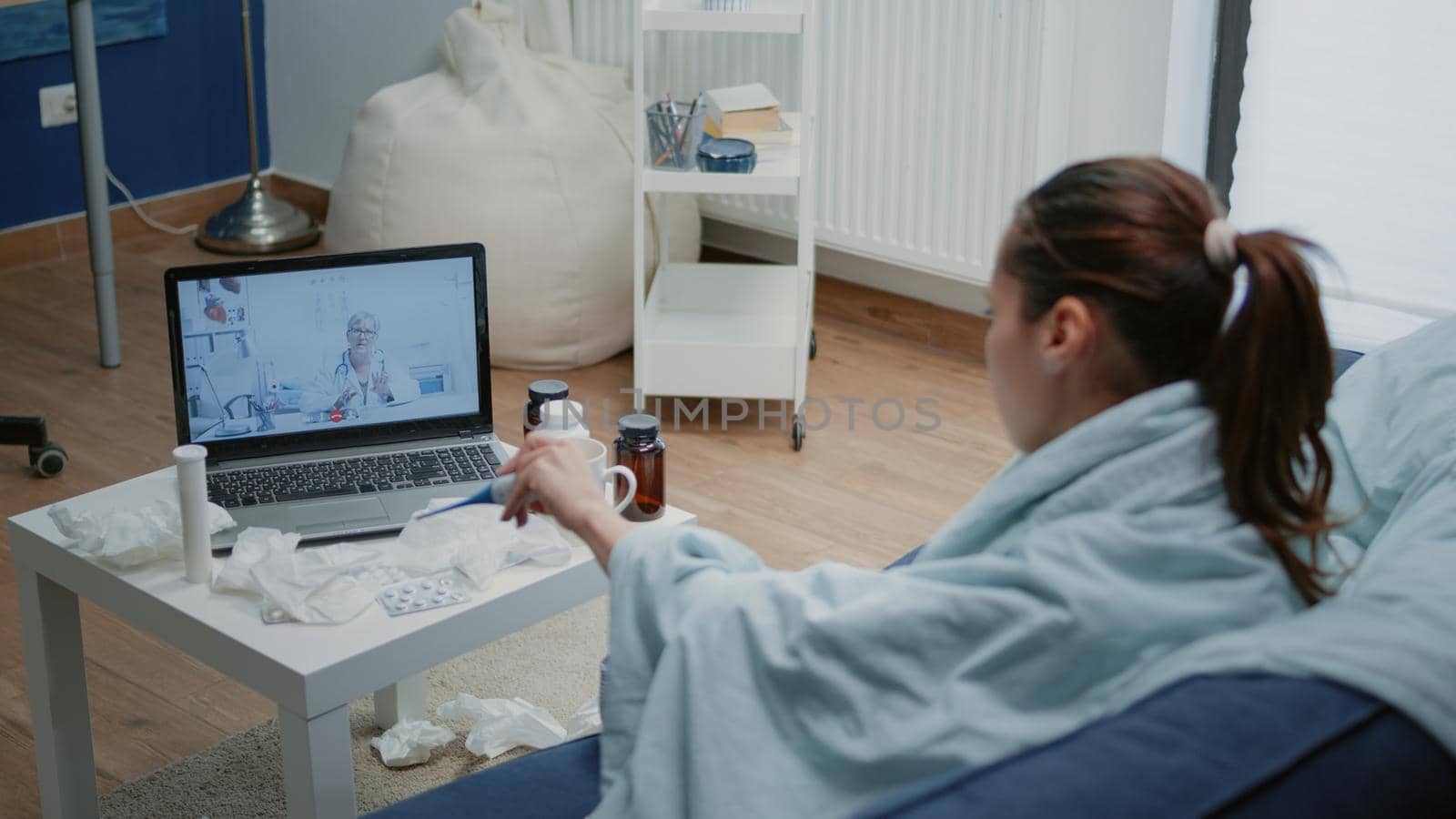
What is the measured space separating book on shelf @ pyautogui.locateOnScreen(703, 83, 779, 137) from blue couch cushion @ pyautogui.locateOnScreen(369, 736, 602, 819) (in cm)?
184

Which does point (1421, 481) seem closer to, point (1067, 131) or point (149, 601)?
point (149, 601)

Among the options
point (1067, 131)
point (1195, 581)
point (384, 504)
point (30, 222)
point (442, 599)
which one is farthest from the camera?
point (30, 222)

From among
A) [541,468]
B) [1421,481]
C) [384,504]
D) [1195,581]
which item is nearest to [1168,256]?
[1195,581]

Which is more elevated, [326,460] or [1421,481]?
[1421,481]

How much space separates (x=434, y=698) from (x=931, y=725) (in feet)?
4.34

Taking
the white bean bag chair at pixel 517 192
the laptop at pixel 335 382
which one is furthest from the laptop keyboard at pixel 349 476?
the white bean bag chair at pixel 517 192

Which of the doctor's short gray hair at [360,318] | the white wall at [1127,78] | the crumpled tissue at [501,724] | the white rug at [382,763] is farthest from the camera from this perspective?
the white wall at [1127,78]

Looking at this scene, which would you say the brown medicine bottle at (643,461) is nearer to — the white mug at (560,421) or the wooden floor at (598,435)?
the white mug at (560,421)

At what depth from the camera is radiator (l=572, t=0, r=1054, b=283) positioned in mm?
3221

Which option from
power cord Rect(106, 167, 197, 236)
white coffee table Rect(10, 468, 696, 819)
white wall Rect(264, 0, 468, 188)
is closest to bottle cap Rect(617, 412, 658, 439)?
white coffee table Rect(10, 468, 696, 819)

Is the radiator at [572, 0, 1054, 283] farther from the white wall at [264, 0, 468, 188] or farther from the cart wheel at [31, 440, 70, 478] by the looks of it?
the cart wheel at [31, 440, 70, 478]

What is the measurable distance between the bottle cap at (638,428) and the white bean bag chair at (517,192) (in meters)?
1.65

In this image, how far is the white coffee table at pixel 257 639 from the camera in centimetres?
142

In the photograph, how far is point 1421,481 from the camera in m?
1.34
